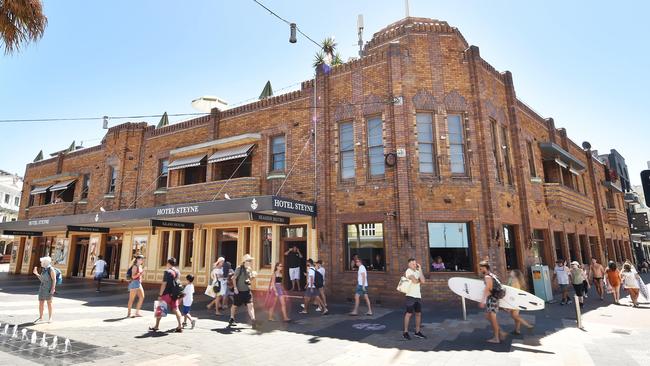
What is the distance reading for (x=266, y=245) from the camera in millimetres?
15648

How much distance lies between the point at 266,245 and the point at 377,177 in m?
6.08

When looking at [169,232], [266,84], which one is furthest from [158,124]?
[266,84]

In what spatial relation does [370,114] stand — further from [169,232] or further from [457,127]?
[169,232]

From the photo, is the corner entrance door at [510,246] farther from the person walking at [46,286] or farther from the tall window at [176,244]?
the tall window at [176,244]

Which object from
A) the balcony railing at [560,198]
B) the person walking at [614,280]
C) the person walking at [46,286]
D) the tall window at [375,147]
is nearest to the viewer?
the person walking at [46,286]

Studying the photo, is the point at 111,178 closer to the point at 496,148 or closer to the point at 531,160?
the point at 496,148

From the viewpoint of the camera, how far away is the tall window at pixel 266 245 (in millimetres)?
15461

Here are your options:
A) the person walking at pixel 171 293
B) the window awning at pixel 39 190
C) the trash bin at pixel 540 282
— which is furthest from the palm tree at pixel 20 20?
the window awning at pixel 39 190

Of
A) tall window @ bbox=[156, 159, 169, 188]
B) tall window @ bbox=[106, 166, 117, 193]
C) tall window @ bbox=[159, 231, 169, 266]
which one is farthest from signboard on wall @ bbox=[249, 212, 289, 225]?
tall window @ bbox=[106, 166, 117, 193]

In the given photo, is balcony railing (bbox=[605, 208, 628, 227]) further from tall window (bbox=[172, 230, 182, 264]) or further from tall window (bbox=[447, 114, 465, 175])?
tall window (bbox=[172, 230, 182, 264])

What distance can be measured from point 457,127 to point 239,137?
9.69m

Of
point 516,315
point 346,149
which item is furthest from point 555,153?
point 516,315

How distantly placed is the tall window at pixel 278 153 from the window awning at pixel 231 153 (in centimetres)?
106

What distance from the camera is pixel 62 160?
85.1 feet
